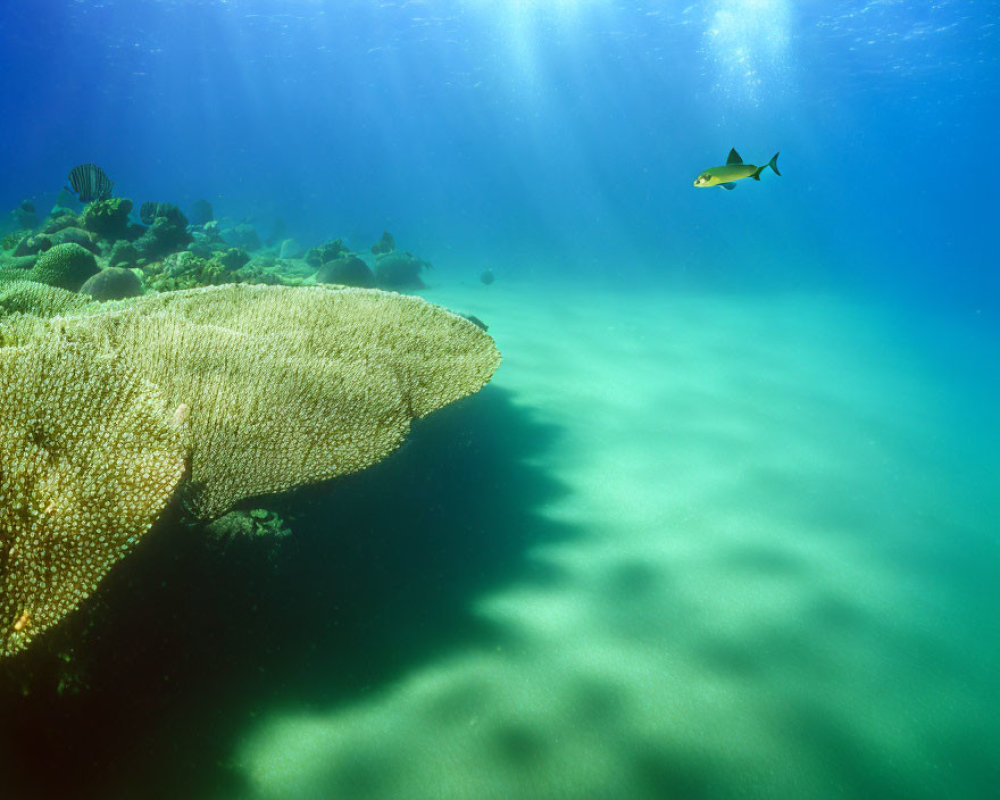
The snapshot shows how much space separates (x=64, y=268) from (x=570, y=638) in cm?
1042

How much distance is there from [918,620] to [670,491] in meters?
2.08

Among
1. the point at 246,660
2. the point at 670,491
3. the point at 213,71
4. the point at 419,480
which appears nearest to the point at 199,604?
the point at 246,660

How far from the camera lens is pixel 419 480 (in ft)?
13.6

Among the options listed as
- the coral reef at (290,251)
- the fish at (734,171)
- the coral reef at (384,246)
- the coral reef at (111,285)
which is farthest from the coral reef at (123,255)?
the coral reef at (290,251)

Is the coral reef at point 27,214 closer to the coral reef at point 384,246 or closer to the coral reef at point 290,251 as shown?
the coral reef at point 290,251

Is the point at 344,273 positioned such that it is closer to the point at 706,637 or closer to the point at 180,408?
the point at 180,408

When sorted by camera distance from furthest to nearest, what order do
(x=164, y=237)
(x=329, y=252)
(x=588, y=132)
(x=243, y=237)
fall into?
1. (x=588, y=132)
2. (x=243, y=237)
3. (x=329, y=252)
4. (x=164, y=237)

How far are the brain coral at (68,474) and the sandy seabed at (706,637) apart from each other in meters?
1.21

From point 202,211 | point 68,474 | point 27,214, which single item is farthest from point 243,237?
point 68,474

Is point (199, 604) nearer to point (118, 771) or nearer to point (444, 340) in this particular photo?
point (118, 771)

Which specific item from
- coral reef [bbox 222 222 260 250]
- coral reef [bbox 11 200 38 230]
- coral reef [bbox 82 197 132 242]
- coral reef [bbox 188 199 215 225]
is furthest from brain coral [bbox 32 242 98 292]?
coral reef [bbox 222 222 260 250]

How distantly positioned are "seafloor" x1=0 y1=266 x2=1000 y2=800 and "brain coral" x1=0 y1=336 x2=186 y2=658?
0.60 m

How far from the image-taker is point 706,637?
3.27 meters

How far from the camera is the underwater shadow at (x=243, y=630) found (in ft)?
6.90
